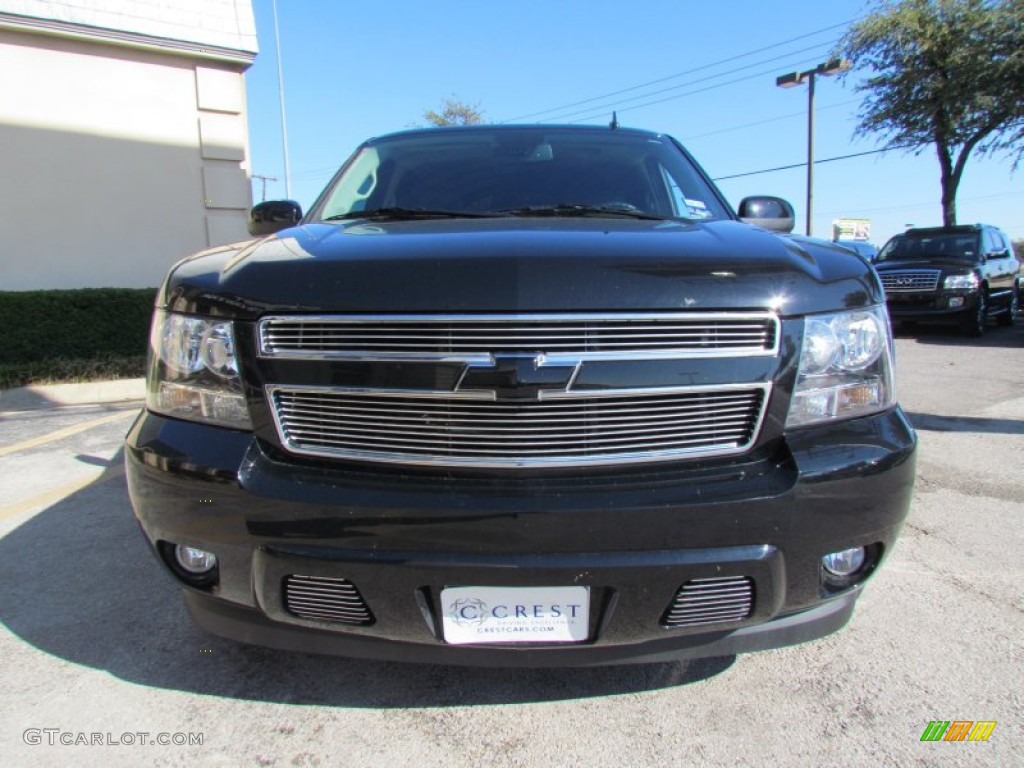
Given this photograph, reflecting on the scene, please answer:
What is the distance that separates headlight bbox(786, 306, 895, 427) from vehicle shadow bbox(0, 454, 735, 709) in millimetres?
912

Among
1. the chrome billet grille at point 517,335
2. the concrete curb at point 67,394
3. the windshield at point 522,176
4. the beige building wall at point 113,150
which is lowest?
the concrete curb at point 67,394

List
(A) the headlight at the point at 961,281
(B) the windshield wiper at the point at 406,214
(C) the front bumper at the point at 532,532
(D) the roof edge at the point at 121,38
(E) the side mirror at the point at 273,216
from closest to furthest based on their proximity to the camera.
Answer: (C) the front bumper at the point at 532,532 → (B) the windshield wiper at the point at 406,214 → (E) the side mirror at the point at 273,216 → (D) the roof edge at the point at 121,38 → (A) the headlight at the point at 961,281

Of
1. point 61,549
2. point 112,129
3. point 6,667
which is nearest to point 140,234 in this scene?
point 112,129

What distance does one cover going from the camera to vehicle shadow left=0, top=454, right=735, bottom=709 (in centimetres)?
204

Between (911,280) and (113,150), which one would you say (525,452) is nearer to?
(113,150)

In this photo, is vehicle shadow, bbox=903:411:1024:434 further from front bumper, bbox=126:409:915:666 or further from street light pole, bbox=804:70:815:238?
street light pole, bbox=804:70:815:238

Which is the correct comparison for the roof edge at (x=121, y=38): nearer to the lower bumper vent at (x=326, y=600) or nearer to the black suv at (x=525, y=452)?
the black suv at (x=525, y=452)

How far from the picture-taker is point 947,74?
17.2 meters

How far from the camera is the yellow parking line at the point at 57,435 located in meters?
4.96

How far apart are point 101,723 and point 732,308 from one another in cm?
202

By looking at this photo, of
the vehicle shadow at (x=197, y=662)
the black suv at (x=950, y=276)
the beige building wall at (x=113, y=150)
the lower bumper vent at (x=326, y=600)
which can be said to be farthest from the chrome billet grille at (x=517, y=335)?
the black suv at (x=950, y=276)

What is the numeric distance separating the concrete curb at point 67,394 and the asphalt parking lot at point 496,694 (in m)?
4.90

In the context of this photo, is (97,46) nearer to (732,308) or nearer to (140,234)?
(140,234)

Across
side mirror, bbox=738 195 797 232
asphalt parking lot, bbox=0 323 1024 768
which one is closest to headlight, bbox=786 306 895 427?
asphalt parking lot, bbox=0 323 1024 768
